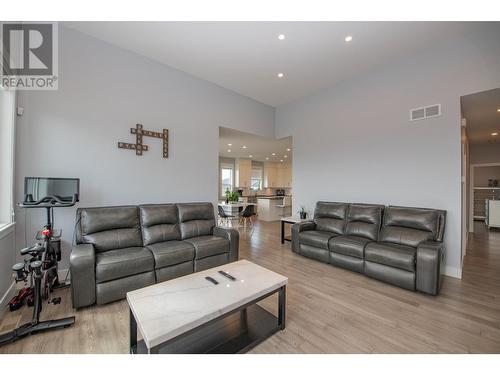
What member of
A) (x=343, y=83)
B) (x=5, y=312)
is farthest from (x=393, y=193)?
(x=5, y=312)

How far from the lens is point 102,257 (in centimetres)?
229

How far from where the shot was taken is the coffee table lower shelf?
5.08 ft

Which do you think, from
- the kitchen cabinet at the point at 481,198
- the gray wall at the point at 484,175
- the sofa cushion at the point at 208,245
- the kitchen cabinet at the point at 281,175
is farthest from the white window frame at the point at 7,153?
the gray wall at the point at 484,175

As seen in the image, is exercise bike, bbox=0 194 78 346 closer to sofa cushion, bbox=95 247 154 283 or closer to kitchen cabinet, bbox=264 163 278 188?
sofa cushion, bbox=95 247 154 283

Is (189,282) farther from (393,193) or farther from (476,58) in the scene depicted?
(476,58)

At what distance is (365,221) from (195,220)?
2846mm

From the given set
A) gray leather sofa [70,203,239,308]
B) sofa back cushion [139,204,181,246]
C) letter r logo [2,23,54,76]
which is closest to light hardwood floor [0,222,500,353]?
gray leather sofa [70,203,239,308]

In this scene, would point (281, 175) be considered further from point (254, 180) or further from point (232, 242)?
point (232, 242)

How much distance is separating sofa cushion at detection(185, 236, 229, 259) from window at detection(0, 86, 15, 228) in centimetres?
206

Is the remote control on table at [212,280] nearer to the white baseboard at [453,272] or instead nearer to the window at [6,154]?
the window at [6,154]

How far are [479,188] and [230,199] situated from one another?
8.62 metres

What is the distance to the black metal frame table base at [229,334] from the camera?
5.05 ft

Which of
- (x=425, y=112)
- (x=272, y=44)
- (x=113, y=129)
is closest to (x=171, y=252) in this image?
(x=113, y=129)

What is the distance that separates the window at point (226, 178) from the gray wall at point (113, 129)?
5881 millimetres
